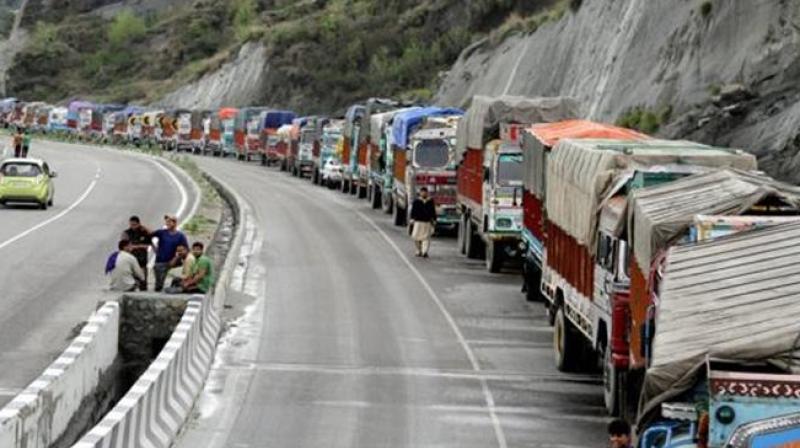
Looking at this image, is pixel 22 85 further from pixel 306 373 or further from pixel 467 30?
pixel 306 373

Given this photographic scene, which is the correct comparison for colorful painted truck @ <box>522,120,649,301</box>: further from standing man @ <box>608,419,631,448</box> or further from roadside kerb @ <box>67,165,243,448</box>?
standing man @ <box>608,419,631,448</box>

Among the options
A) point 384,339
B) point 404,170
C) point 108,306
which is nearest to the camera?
point 108,306

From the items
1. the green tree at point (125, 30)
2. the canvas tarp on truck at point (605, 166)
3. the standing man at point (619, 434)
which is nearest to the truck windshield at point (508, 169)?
the canvas tarp on truck at point (605, 166)

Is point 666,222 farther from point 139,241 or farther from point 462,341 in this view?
point 139,241

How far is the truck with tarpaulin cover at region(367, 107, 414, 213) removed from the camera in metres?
51.8

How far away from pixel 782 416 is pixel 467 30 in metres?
98.5

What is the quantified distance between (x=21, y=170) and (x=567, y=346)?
27.2m

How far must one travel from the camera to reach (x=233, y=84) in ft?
430

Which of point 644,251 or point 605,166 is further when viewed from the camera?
point 605,166

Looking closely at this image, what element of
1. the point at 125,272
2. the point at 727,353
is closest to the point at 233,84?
the point at 125,272

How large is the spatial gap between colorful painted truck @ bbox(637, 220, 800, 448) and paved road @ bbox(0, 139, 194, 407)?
828 cm

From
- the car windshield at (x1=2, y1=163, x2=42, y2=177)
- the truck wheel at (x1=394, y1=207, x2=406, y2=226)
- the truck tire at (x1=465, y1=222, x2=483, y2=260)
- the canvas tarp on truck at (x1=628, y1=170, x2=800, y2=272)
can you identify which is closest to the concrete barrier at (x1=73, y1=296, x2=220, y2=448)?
the canvas tarp on truck at (x1=628, y1=170, x2=800, y2=272)

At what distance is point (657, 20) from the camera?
5753 cm

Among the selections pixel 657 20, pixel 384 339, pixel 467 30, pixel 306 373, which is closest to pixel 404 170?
pixel 657 20
